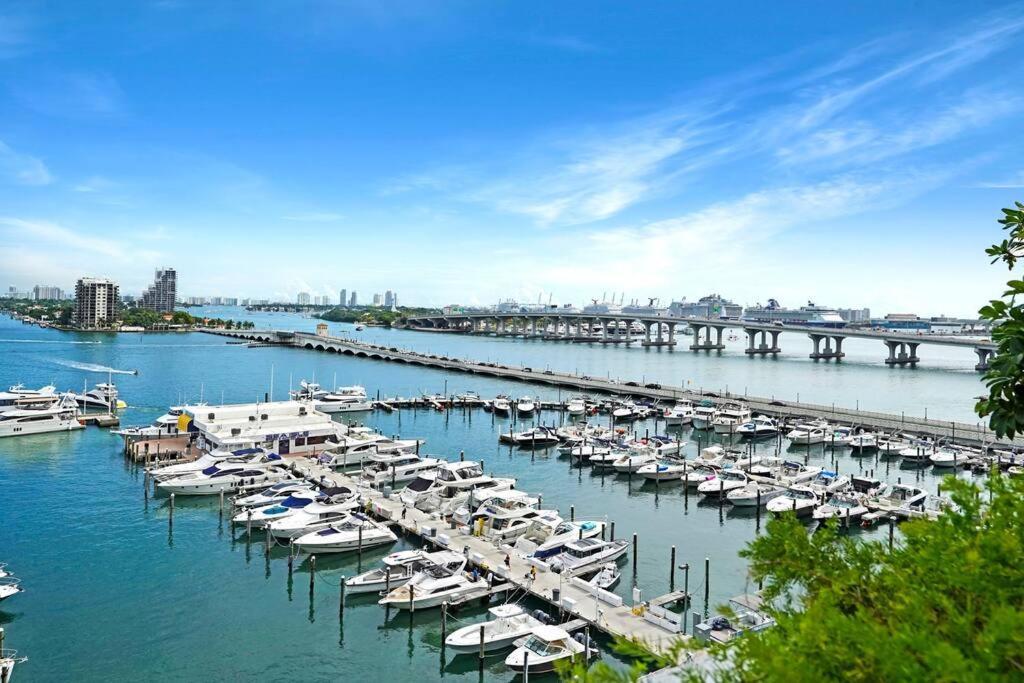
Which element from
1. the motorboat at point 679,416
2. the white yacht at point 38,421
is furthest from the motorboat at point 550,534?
the white yacht at point 38,421

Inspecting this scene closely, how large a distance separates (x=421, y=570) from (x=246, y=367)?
61622mm

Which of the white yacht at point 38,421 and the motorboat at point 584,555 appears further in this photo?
the white yacht at point 38,421

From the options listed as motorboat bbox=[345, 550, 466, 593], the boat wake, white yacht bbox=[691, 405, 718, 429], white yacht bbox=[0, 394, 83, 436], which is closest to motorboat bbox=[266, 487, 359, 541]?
motorboat bbox=[345, 550, 466, 593]

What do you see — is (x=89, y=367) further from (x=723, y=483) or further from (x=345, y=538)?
(x=723, y=483)

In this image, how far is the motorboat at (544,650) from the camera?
43.4 feet

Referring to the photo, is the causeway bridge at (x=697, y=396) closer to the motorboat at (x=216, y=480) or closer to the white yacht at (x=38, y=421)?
the motorboat at (x=216, y=480)

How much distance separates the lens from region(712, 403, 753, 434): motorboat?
134 ft

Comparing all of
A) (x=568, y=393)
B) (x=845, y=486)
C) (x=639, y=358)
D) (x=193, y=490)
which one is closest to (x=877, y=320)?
(x=639, y=358)

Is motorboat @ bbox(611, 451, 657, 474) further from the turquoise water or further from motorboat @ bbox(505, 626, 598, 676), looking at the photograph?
motorboat @ bbox(505, 626, 598, 676)

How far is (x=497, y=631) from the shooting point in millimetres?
14180

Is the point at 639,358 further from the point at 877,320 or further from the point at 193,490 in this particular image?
the point at 877,320

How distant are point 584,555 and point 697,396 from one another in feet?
111

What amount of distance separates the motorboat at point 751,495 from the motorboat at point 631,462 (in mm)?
5130

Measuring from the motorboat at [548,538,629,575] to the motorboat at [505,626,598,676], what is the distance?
132 inches
